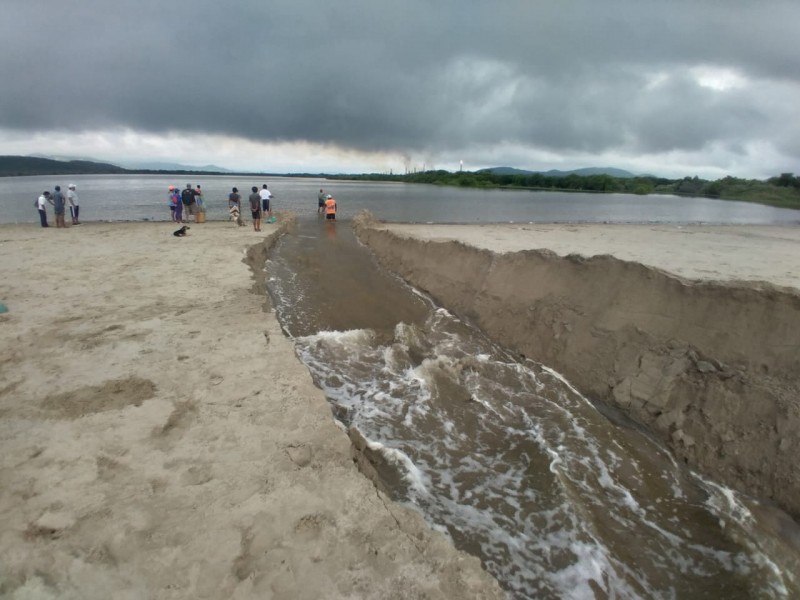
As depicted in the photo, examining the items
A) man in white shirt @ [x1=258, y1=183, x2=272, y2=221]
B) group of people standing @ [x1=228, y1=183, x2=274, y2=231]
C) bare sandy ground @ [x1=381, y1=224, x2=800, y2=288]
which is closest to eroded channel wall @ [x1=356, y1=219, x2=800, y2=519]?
bare sandy ground @ [x1=381, y1=224, x2=800, y2=288]

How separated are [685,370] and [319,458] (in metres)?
4.92

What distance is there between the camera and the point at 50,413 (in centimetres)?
430

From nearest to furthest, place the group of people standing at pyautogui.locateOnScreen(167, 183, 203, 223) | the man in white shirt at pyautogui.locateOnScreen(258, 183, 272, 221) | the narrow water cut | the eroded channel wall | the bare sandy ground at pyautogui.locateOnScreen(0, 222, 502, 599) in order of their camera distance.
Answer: the bare sandy ground at pyautogui.locateOnScreen(0, 222, 502, 599) < the narrow water cut < the eroded channel wall < the group of people standing at pyautogui.locateOnScreen(167, 183, 203, 223) < the man in white shirt at pyautogui.locateOnScreen(258, 183, 272, 221)

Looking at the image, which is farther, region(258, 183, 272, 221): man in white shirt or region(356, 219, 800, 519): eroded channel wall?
region(258, 183, 272, 221): man in white shirt

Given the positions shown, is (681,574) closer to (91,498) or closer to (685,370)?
(685,370)

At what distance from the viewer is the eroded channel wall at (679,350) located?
470 cm

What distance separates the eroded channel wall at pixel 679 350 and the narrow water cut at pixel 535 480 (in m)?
0.33

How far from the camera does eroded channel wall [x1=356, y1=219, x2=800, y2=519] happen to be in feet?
15.4

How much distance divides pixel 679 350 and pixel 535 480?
10.0 ft

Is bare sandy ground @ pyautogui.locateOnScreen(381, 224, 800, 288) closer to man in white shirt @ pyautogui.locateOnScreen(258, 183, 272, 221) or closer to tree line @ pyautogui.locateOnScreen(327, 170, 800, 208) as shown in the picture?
man in white shirt @ pyautogui.locateOnScreen(258, 183, 272, 221)

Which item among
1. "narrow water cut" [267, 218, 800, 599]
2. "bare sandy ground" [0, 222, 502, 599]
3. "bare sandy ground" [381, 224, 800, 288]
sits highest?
"bare sandy ground" [381, 224, 800, 288]

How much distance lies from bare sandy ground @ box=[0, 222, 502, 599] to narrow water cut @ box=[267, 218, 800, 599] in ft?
3.14

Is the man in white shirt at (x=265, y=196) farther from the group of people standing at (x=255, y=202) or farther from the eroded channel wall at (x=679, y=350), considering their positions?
the eroded channel wall at (x=679, y=350)

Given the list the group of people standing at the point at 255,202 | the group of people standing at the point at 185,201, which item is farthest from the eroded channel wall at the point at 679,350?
the group of people standing at the point at 185,201
